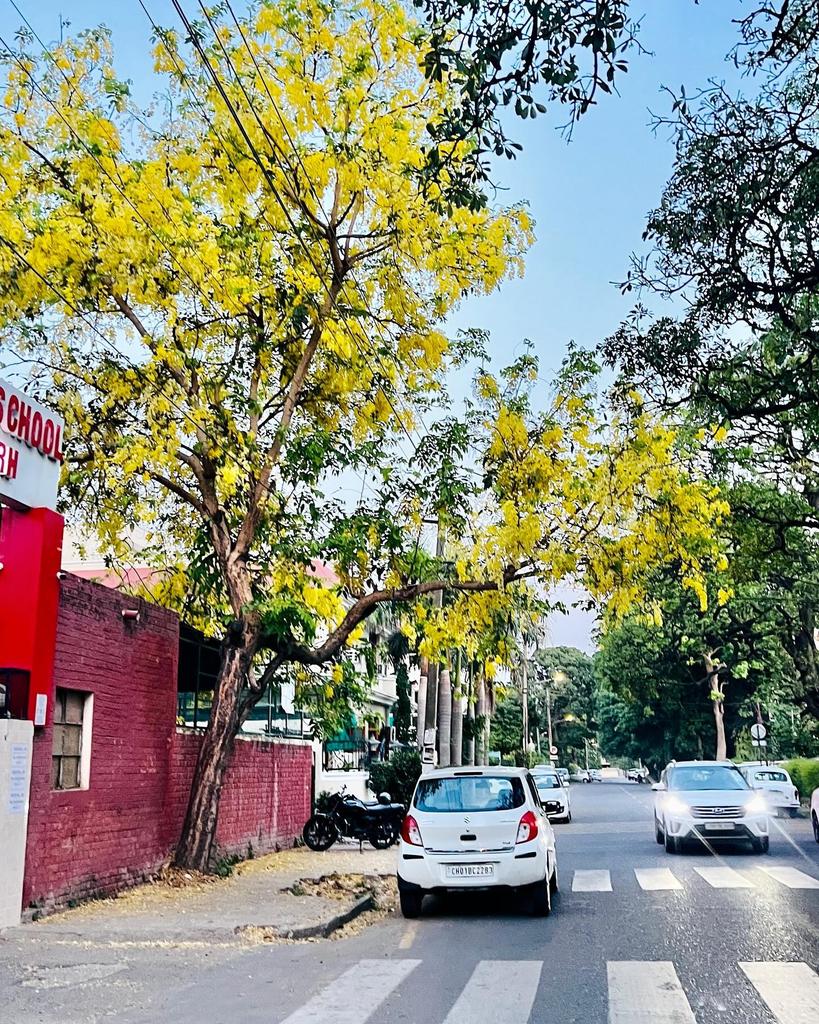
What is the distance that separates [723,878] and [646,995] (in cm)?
863

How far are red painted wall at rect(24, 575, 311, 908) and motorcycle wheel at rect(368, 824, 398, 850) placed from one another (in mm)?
4587

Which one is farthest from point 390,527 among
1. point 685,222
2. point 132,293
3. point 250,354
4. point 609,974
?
point 609,974

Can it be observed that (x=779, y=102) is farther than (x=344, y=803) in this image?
No

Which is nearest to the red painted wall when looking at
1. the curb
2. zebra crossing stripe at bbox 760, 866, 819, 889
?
the curb

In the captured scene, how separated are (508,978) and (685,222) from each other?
7.89m

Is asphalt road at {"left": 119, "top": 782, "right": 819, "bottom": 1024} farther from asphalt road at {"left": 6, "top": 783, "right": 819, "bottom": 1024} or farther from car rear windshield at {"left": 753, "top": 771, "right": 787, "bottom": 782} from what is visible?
car rear windshield at {"left": 753, "top": 771, "right": 787, "bottom": 782}

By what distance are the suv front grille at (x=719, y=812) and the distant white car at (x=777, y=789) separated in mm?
15043

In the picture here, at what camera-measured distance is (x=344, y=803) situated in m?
21.7

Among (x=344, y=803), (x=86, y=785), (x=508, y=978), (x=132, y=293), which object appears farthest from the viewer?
(x=344, y=803)

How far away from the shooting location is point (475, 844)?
11.8 m

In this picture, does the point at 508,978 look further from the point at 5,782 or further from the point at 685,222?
the point at 685,222

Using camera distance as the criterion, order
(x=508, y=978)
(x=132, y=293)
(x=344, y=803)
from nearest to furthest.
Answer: (x=508, y=978)
(x=132, y=293)
(x=344, y=803)

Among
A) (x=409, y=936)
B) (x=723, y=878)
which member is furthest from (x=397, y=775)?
(x=409, y=936)

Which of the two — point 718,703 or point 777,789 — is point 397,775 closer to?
point 777,789
